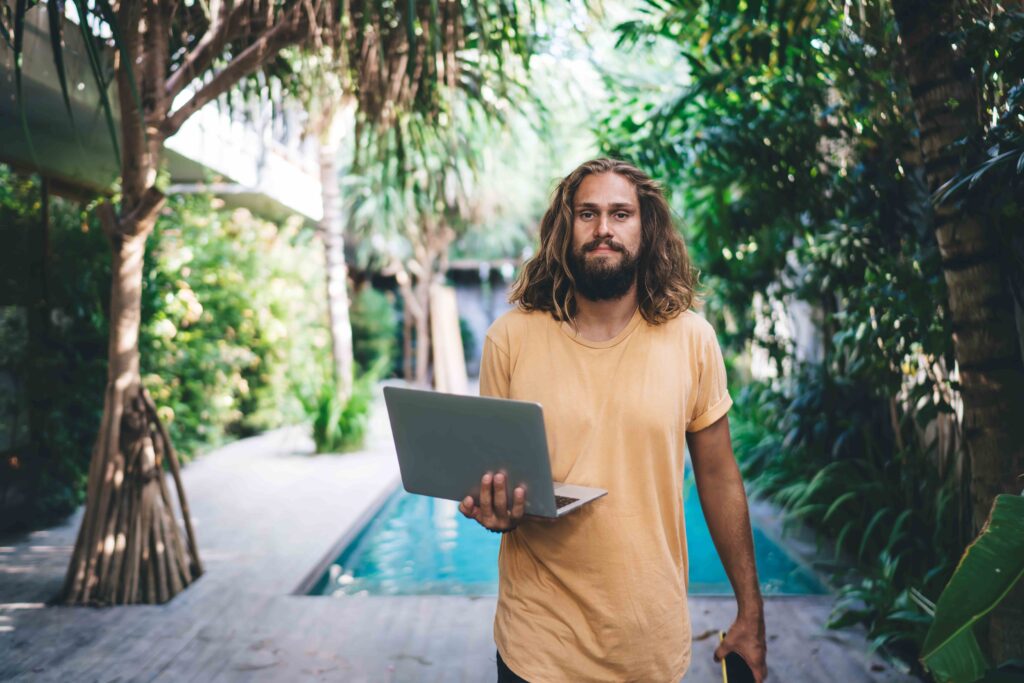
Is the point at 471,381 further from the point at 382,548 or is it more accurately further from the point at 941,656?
the point at 941,656

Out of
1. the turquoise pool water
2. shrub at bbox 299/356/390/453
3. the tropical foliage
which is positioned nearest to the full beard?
the tropical foliage

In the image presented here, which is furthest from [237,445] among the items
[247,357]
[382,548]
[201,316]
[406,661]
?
[406,661]

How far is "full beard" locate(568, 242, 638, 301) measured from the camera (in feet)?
5.49

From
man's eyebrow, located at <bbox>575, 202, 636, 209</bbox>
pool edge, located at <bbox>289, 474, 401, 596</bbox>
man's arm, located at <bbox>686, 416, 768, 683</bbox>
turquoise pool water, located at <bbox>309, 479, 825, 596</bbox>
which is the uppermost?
man's eyebrow, located at <bbox>575, 202, 636, 209</bbox>

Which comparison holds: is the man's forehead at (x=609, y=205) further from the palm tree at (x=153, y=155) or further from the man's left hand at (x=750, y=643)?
the palm tree at (x=153, y=155)

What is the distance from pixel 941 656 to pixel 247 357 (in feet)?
25.2

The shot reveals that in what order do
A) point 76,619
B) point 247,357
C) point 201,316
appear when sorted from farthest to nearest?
point 247,357 → point 201,316 → point 76,619

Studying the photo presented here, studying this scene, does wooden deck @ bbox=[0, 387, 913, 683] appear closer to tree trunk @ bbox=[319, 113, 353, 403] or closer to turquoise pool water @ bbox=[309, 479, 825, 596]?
turquoise pool water @ bbox=[309, 479, 825, 596]

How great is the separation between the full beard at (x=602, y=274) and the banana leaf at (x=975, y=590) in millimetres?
772

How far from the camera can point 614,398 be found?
1.61m

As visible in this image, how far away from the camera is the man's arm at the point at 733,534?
5.56 ft

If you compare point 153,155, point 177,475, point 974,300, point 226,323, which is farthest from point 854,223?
point 226,323

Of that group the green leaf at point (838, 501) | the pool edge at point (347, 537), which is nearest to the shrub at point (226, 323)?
the pool edge at point (347, 537)

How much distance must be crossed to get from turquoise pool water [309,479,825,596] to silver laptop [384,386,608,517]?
89.2 inches
